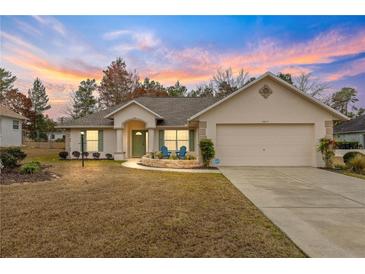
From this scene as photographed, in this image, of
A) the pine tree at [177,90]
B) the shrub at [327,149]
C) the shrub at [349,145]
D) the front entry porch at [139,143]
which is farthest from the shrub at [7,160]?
the pine tree at [177,90]

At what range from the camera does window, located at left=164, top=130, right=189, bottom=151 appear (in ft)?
→ 56.5

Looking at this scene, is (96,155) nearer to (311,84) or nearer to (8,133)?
(8,133)

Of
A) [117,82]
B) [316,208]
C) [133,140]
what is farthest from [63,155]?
[117,82]


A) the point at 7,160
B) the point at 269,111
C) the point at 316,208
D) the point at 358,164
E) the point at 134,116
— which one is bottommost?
the point at 316,208

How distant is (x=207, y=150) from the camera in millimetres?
12094

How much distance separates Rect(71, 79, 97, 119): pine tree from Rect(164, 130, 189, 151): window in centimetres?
2703

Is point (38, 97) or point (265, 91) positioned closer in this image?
point (265, 91)

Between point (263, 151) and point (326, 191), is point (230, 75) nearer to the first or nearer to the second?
point (263, 151)

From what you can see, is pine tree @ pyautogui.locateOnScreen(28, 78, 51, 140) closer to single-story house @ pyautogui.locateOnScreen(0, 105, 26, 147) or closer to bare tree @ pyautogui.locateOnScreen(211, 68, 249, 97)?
single-story house @ pyautogui.locateOnScreen(0, 105, 26, 147)

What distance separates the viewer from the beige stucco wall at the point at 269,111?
12.5 m

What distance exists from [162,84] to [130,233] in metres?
38.6

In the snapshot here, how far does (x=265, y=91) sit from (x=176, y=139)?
7.33 m

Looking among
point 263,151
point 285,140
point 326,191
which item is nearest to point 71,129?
point 263,151

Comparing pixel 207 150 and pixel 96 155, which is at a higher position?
pixel 207 150
